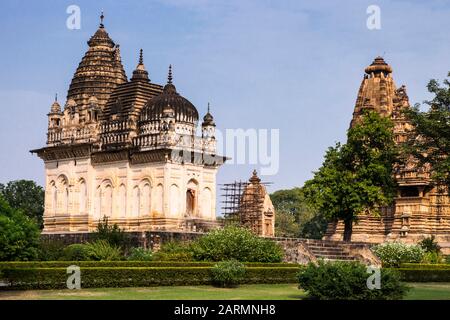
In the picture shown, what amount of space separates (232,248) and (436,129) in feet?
54.9

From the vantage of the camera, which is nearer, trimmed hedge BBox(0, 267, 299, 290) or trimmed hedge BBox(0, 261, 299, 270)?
trimmed hedge BBox(0, 267, 299, 290)

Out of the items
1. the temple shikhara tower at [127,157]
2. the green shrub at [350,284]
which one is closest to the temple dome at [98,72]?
the temple shikhara tower at [127,157]

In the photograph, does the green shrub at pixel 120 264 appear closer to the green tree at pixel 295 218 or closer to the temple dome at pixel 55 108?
the temple dome at pixel 55 108

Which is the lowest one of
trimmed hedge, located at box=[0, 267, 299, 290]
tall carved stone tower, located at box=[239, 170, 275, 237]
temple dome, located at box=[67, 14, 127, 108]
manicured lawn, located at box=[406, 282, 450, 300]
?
manicured lawn, located at box=[406, 282, 450, 300]

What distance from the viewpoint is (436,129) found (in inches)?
2055

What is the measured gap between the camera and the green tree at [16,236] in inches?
1443

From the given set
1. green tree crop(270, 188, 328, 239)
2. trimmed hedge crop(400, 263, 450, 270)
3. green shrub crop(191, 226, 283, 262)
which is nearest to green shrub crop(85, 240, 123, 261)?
green shrub crop(191, 226, 283, 262)

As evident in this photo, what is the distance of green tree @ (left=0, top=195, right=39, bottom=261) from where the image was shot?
36.7 meters

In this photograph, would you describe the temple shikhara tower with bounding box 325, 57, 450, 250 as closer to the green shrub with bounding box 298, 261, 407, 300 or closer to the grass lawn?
the grass lawn

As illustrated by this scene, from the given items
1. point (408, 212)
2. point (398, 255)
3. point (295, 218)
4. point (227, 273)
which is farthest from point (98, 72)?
point (295, 218)

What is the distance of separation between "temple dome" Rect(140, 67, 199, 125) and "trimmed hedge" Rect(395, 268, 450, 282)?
18.0 metres

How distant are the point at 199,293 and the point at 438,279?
13.8m

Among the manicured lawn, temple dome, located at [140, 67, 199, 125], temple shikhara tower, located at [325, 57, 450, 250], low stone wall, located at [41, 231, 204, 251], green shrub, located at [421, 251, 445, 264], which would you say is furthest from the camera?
temple shikhara tower, located at [325, 57, 450, 250]

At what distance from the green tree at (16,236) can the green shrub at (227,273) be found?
808cm
